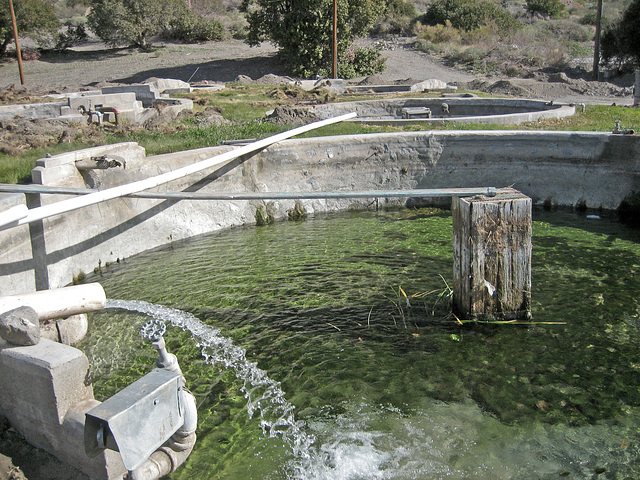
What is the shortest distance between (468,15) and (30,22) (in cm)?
2930

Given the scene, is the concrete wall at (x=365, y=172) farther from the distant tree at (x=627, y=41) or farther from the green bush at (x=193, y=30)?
the green bush at (x=193, y=30)

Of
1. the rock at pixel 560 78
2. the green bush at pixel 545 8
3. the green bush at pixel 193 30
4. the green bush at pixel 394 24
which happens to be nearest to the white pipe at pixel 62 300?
the rock at pixel 560 78

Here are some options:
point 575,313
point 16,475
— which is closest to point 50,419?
point 16,475

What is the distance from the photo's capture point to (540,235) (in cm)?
914

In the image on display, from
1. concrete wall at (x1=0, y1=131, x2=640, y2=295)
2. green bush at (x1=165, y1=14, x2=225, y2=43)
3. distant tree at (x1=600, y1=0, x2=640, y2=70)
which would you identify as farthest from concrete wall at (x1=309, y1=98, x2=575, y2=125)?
green bush at (x1=165, y1=14, x2=225, y2=43)

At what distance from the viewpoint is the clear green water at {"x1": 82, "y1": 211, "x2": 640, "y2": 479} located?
4227 millimetres

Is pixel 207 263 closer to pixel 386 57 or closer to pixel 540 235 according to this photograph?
pixel 540 235

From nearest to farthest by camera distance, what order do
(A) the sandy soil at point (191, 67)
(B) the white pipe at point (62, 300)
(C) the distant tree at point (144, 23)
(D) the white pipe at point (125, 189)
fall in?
1. (B) the white pipe at point (62, 300)
2. (D) the white pipe at point (125, 189)
3. (A) the sandy soil at point (191, 67)
4. (C) the distant tree at point (144, 23)

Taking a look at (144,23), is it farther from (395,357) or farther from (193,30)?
(395,357)

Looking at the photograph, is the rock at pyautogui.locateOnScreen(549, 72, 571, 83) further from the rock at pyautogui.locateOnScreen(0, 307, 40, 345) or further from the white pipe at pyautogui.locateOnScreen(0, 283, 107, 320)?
the rock at pyautogui.locateOnScreen(0, 307, 40, 345)

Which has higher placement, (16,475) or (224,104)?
(224,104)

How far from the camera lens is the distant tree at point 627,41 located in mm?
28719

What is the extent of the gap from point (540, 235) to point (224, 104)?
974 centimetres

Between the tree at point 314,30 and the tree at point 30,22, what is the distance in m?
13.7
